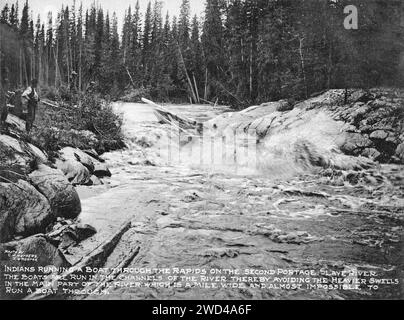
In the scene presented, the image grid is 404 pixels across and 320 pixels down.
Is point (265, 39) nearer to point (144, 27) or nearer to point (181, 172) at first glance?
point (144, 27)

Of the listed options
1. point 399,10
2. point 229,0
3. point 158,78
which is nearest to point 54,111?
point 158,78

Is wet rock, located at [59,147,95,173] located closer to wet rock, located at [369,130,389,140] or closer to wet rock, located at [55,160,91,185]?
wet rock, located at [55,160,91,185]

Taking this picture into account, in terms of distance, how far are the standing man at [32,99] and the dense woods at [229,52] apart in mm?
283

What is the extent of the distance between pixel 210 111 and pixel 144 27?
1884mm

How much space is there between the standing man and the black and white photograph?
2cm

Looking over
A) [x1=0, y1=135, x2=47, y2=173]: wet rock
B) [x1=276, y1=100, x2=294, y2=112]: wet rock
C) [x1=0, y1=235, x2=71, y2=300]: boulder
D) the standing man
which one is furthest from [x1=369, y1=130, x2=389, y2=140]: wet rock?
the standing man

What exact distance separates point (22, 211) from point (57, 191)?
1.83 ft

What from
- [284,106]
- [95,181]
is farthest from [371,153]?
[95,181]

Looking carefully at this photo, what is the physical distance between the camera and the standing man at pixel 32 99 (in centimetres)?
507

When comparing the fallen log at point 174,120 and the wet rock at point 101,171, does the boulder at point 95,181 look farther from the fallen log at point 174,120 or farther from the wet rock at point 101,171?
the fallen log at point 174,120

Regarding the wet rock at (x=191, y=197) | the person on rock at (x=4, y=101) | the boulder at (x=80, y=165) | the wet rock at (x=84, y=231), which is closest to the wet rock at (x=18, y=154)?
the person on rock at (x=4, y=101)

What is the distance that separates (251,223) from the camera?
4457 millimetres

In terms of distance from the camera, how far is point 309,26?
4.93 metres

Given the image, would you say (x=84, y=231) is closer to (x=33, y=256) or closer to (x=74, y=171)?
(x=33, y=256)
